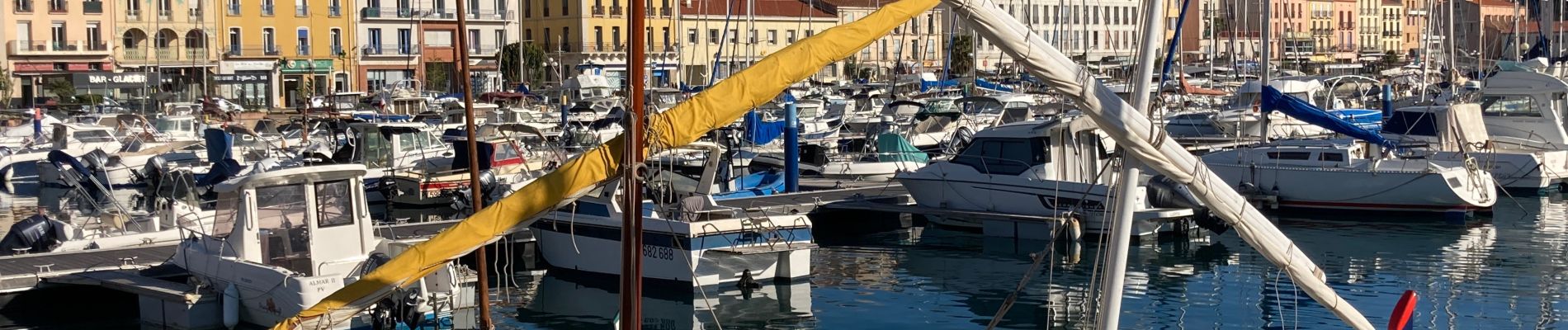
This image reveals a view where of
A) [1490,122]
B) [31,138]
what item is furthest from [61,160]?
[1490,122]

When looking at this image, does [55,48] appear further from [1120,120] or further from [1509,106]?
[1120,120]

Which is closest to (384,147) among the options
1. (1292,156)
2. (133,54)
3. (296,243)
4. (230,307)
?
(1292,156)

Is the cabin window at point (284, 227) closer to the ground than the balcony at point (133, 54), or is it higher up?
closer to the ground

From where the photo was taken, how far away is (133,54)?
81000mm

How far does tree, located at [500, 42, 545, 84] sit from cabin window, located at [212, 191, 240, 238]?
65.7 m

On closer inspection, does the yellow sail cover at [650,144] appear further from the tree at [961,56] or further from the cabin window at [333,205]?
the tree at [961,56]

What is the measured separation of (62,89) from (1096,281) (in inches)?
2450

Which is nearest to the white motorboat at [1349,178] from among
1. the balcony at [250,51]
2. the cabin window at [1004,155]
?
the cabin window at [1004,155]

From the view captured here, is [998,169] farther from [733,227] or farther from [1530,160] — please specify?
[1530,160]

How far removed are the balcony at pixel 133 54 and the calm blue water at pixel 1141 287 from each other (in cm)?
5892

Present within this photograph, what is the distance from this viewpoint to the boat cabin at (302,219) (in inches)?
759

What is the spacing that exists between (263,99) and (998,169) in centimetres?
5888

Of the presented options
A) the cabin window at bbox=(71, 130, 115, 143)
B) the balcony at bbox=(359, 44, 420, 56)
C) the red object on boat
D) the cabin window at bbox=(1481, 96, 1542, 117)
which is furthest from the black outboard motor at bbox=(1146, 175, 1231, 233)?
the balcony at bbox=(359, 44, 420, 56)

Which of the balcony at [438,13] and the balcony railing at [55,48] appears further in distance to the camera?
the balcony at [438,13]
